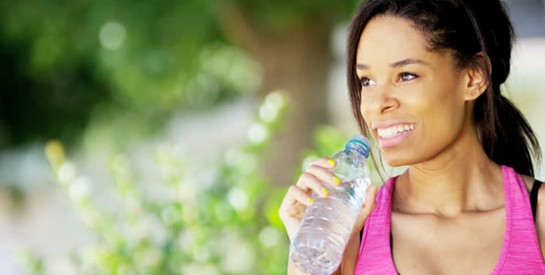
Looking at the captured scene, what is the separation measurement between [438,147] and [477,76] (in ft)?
0.54

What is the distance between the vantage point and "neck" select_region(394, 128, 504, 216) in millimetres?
2266

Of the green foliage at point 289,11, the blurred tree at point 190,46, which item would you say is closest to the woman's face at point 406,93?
the blurred tree at point 190,46

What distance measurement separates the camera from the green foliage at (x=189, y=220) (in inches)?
164

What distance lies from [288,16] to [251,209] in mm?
3584

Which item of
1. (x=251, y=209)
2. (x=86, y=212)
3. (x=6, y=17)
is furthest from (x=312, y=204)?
(x=6, y=17)

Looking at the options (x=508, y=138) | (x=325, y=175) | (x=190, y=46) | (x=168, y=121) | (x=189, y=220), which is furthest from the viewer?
(x=168, y=121)

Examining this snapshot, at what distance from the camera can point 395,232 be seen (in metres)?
2.28

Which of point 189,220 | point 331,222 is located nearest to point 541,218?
point 331,222

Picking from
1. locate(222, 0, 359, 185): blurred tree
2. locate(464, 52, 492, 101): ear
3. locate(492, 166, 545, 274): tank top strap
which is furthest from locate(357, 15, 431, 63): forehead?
locate(222, 0, 359, 185): blurred tree

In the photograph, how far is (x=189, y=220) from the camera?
422 centimetres

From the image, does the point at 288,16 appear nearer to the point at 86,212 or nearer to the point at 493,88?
the point at 86,212

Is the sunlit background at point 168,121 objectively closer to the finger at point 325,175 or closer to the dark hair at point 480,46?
the dark hair at point 480,46

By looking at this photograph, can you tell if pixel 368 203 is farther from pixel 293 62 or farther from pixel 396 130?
pixel 293 62

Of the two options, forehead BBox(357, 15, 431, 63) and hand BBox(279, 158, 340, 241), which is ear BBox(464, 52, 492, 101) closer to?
forehead BBox(357, 15, 431, 63)
